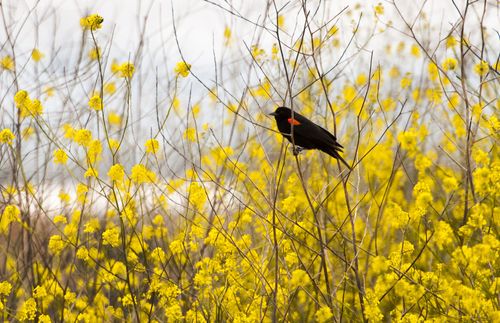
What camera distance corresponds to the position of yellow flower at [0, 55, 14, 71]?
4857 millimetres

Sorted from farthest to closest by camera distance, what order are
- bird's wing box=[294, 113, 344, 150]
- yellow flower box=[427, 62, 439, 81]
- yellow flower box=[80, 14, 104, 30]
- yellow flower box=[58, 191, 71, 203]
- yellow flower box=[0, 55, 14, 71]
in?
yellow flower box=[427, 62, 439, 81] < yellow flower box=[58, 191, 71, 203] < yellow flower box=[0, 55, 14, 71] < yellow flower box=[80, 14, 104, 30] < bird's wing box=[294, 113, 344, 150]

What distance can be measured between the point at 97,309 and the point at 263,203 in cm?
173

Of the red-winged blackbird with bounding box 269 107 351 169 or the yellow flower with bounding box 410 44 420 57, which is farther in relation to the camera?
the yellow flower with bounding box 410 44 420 57

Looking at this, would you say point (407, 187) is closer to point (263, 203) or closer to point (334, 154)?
point (263, 203)

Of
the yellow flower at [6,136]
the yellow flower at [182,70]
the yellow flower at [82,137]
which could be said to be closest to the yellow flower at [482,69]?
the yellow flower at [182,70]

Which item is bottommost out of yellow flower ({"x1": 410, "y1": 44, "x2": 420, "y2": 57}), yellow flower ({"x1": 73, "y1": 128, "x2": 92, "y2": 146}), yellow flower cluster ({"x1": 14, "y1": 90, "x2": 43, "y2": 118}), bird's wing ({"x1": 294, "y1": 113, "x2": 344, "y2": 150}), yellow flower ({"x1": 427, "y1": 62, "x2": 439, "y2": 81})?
bird's wing ({"x1": 294, "y1": 113, "x2": 344, "y2": 150})

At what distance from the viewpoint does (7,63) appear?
513 centimetres

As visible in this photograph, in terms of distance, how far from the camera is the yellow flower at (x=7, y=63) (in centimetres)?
486

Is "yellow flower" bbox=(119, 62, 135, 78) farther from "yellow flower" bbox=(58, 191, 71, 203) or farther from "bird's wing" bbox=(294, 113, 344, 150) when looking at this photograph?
"yellow flower" bbox=(58, 191, 71, 203)

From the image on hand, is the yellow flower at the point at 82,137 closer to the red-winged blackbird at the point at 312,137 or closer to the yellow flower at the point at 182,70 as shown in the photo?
the yellow flower at the point at 182,70

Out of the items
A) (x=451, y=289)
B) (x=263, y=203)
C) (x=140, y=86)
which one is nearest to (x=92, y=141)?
(x=140, y=86)

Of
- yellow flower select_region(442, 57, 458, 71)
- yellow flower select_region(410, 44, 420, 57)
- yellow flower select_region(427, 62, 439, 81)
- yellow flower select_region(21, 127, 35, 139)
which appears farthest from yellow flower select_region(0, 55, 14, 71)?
yellow flower select_region(410, 44, 420, 57)

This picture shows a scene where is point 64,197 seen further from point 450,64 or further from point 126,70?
point 450,64

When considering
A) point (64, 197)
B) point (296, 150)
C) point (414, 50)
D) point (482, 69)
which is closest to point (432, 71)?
point (414, 50)
